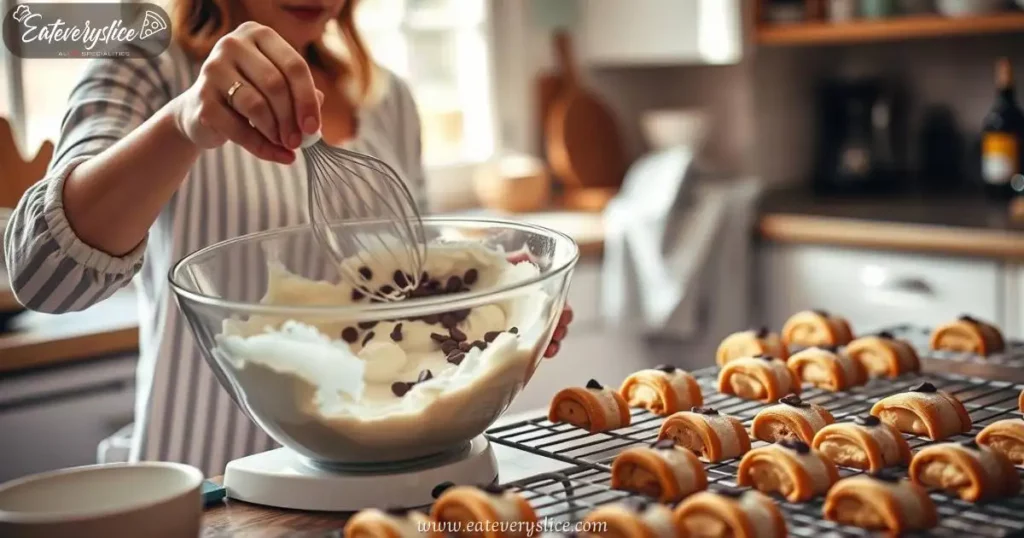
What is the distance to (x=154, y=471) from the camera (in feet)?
2.67

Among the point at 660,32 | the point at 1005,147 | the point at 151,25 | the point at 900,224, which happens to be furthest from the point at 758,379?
the point at 660,32

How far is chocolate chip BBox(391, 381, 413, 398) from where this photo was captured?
89cm

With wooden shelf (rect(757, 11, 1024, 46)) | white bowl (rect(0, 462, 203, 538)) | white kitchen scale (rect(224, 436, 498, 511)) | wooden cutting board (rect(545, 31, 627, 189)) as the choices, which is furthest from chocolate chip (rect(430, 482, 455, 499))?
wooden cutting board (rect(545, 31, 627, 189))

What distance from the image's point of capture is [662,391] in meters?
1.08

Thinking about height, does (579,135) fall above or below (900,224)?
above

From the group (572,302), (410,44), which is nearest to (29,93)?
(410,44)

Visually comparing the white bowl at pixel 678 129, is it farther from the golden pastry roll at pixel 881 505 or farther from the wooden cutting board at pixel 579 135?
the golden pastry roll at pixel 881 505

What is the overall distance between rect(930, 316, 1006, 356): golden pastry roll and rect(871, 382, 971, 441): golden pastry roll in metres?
0.31

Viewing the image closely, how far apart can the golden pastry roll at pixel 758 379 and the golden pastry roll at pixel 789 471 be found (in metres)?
0.24

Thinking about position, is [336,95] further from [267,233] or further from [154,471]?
[154,471]

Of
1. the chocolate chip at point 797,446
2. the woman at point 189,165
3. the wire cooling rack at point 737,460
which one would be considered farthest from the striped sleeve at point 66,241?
the chocolate chip at point 797,446

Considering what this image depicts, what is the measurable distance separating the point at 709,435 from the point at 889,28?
1869mm

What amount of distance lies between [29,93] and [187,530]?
175 centimetres

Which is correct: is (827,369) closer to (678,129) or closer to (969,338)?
(969,338)
